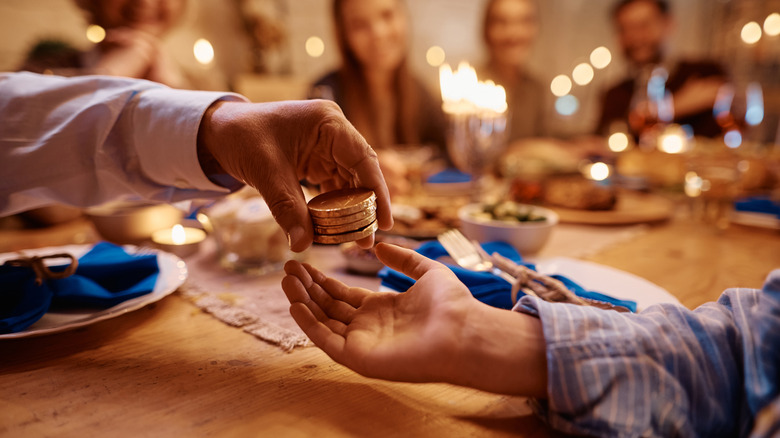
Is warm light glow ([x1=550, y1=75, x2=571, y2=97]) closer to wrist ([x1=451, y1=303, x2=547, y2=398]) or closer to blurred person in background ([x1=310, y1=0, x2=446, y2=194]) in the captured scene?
blurred person in background ([x1=310, y1=0, x2=446, y2=194])

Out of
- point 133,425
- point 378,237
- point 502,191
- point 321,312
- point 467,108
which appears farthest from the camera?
point 502,191

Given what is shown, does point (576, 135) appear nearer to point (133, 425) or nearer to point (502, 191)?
point (502, 191)

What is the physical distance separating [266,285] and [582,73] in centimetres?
631

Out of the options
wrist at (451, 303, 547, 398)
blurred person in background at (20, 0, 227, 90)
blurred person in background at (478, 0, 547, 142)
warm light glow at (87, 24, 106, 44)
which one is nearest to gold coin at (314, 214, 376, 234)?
wrist at (451, 303, 547, 398)

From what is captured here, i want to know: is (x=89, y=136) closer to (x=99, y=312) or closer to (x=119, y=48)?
(x=99, y=312)

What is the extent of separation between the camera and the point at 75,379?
0.59m

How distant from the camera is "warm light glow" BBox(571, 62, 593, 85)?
6004 millimetres

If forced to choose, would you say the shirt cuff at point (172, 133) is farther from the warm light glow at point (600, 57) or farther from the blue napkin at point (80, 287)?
the warm light glow at point (600, 57)

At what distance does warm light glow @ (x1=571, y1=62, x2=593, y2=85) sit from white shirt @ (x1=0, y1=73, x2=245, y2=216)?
246 inches

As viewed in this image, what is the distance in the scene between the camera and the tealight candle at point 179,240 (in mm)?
1116

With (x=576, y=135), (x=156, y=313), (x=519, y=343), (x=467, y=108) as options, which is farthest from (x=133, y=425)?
(x=576, y=135)

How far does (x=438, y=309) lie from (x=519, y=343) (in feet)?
0.34

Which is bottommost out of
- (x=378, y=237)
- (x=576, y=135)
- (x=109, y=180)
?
(x=576, y=135)

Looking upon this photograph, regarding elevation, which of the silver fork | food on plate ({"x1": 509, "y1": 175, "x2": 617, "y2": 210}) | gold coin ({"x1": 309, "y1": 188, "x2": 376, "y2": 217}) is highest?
gold coin ({"x1": 309, "y1": 188, "x2": 376, "y2": 217})
